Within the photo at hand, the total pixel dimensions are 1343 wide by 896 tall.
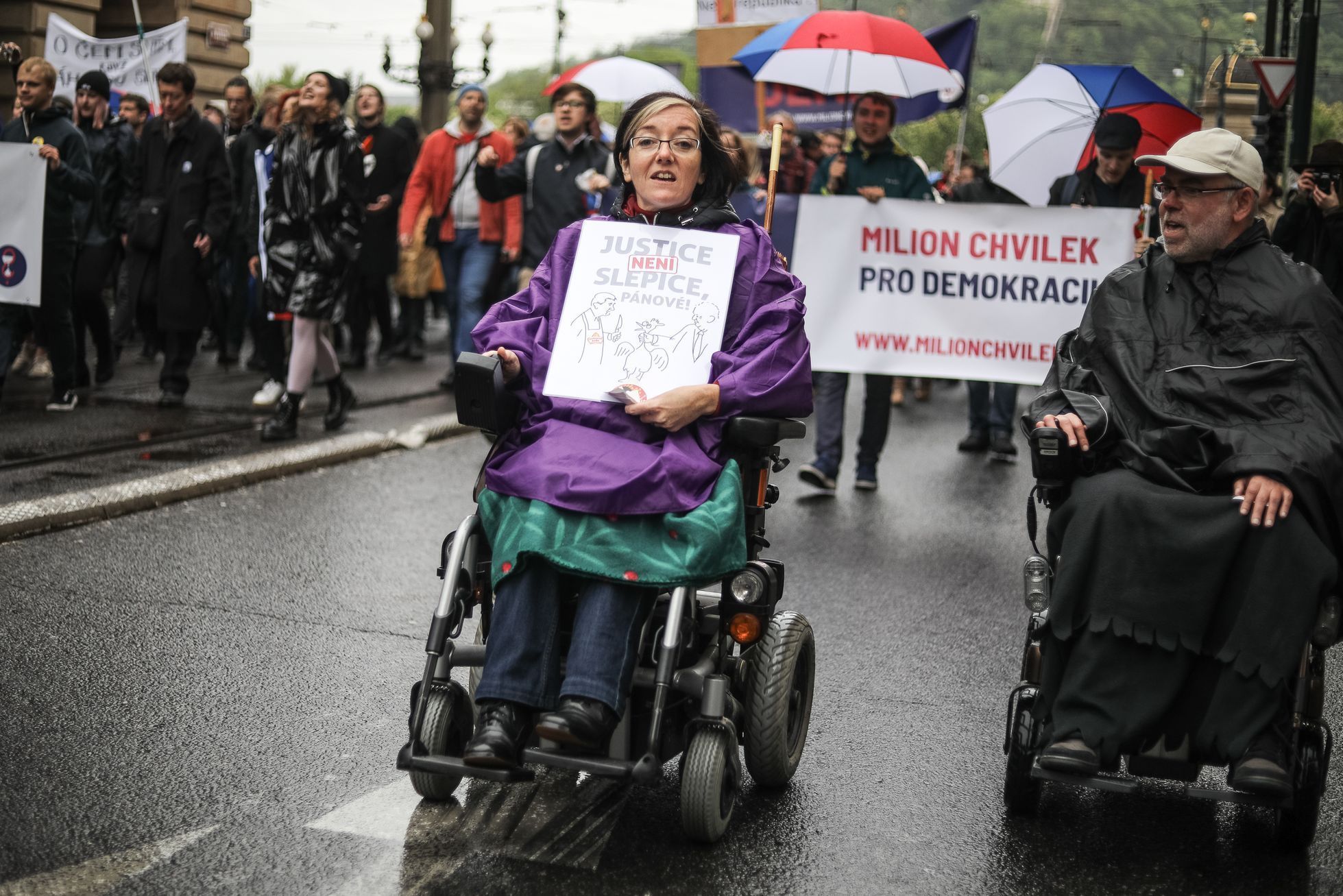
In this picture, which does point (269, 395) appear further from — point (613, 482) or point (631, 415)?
point (613, 482)

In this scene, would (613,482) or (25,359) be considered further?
(25,359)

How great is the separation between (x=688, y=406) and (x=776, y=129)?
1.31 meters

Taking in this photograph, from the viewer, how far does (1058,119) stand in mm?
10117

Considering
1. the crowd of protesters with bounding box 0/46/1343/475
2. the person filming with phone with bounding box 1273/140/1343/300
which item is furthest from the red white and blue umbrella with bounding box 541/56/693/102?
the person filming with phone with bounding box 1273/140/1343/300

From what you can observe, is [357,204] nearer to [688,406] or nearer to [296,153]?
[296,153]

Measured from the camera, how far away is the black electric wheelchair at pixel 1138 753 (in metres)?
3.78

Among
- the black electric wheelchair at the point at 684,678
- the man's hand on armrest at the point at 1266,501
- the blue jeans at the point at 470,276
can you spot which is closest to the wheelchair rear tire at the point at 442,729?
the black electric wheelchair at the point at 684,678

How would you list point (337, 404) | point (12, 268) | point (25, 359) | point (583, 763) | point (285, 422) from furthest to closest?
point (25, 359) → point (337, 404) → point (12, 268) → point (285, 422) → point (583, 763)

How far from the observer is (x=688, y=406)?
13.0ft

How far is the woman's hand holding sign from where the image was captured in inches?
156

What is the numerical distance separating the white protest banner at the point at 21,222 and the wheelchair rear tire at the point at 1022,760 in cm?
726

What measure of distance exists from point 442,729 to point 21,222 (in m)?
7.10

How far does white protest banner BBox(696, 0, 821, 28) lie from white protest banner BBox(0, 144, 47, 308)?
755 cm

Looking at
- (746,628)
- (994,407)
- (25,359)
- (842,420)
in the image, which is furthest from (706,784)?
(25,359)
